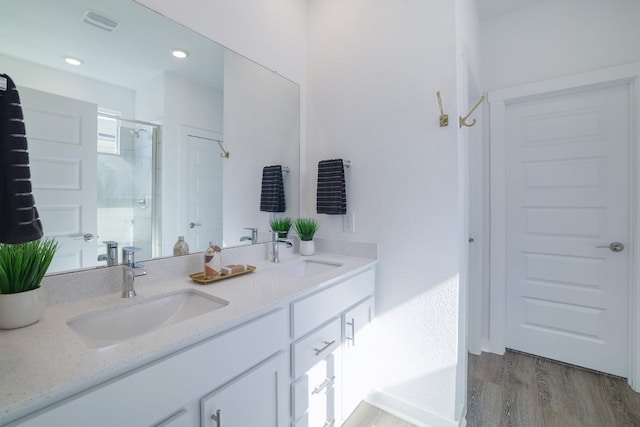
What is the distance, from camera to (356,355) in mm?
1609

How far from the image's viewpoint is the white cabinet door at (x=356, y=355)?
59.1 inches

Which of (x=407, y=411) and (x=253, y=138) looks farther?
(x=253, y=138)

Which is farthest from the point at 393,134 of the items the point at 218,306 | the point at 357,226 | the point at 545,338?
the point at 545,338

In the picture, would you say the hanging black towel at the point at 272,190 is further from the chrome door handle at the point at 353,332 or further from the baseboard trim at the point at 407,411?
the baseboard trim at the point at 407,411

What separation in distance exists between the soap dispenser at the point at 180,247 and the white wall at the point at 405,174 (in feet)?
3.07

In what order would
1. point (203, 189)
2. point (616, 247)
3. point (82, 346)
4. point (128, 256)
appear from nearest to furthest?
1. point (82, 346)
2. point (128, 256)
3. point (203, 189)
4. point (616, 247)

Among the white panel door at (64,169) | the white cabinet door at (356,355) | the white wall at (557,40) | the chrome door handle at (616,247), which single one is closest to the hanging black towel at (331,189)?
the white cabinet door at (356,355)

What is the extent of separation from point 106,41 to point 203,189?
27.7 inches

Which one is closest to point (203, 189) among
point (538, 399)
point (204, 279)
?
point (204, 279)

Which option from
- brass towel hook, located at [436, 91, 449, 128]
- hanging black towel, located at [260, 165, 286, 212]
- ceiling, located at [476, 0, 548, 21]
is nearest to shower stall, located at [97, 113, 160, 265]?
hanging black towel, located at [260, 165, 286, 212]

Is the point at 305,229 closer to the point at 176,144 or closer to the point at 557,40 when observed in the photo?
the point at 176,144

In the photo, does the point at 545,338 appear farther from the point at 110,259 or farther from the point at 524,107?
the point at 110,259

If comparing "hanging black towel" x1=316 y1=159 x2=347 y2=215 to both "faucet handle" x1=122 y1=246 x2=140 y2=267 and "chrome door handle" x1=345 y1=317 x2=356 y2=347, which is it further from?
"faucet handle" x1=122 y1=246 x2=140 y2=267

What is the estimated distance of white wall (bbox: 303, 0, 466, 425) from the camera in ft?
4.98
